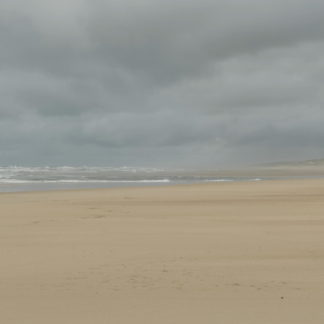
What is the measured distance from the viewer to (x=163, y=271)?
6.37m

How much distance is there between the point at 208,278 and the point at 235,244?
2.60 meters

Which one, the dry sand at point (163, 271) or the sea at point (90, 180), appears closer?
the dry sand at point (163, 271)

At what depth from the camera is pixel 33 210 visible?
15.4 metres

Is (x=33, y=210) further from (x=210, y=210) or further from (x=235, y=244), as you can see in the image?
(x=235, y=244)

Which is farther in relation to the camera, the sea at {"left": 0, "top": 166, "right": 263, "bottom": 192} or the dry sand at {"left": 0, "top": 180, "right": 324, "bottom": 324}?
the sea at {"left": 0, "top": 166, "right": 263, "bottom": 192}

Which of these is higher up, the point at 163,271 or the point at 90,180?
the point at 90,180

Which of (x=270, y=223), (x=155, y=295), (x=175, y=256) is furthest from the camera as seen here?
(x=270, y=223)

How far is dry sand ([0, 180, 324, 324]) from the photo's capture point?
15.3ft

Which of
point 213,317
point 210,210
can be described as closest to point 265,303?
point 213,317

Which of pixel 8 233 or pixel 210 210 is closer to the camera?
pixel 8 233

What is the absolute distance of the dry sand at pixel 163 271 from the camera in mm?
4648

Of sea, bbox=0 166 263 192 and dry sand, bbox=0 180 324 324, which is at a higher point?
sea, bbox=0 166 263 192

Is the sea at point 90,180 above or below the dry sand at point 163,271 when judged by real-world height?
above

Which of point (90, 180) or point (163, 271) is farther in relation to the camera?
point (90, 180)
